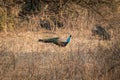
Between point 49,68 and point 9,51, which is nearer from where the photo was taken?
point 49,68

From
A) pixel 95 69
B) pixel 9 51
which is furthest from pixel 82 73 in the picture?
pixel 9 51

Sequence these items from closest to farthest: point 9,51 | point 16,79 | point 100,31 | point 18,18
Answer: point 16,79
point 9,51
point 100,31
point 18,18

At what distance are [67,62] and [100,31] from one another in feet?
18.7

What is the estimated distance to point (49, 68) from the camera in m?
7.45

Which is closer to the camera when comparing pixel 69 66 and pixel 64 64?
pixel 69 66

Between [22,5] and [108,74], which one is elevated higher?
[22,5]

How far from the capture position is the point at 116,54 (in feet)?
23.5

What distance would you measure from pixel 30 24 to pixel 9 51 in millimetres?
5196

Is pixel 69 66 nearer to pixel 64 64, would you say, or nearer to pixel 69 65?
pixel 69 65

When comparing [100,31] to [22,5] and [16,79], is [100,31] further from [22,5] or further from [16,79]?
[16,79]

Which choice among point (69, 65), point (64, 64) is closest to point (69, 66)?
point (69, 65)

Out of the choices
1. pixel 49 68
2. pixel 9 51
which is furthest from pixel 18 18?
pixel 49 68

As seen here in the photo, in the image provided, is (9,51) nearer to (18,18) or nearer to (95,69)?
(95,69)

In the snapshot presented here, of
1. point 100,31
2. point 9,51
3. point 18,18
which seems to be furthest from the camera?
point 18,18
